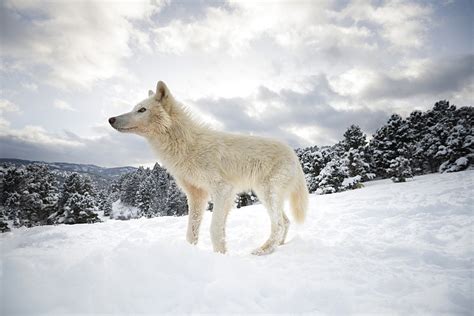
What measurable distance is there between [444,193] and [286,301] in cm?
832

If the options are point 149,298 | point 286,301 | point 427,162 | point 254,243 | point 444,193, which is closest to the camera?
point 149,298

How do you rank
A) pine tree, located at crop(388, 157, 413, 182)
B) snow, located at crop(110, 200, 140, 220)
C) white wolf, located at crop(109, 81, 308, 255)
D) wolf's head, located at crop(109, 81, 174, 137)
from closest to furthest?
white wolf, located at crop(109, 81, 308, 255) → wolf's head, located at crop(109, 81, 174, 137) → pine tree, located at crop(388, 157, 413, 182) → snow, located at crop(110, 200, 140, 220)

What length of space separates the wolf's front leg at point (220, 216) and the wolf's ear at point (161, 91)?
2246 millimetres

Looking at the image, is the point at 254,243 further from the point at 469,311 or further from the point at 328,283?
the point at 469,311

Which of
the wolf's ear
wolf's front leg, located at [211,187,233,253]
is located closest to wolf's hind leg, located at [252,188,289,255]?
wolf's front leg, located at [211,187,233,253]

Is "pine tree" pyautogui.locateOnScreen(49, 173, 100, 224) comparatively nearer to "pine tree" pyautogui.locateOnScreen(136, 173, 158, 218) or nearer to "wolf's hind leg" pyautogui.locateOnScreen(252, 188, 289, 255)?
"wolf's hind leg" pyautogui.locateOnScreen(252, 188, 289, 255)

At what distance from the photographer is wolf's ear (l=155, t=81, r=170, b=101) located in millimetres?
4869

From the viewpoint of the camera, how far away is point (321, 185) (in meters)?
33.0

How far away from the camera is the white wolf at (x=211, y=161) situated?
4.46 metres

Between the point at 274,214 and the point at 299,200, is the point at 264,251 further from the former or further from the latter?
the point at 299,200

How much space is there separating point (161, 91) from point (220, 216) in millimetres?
2756

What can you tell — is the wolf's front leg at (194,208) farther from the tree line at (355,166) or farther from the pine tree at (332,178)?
the pine tree at (332,178)

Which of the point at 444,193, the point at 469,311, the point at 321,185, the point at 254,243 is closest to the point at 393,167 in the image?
the point at 321,185

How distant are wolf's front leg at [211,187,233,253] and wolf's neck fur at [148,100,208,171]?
3.21ft
